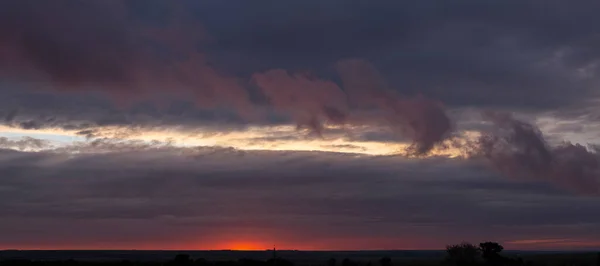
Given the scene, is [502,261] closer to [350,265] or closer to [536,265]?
[536,265]

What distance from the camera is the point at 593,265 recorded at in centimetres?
11269

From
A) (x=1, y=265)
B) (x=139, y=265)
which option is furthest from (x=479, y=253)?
(x=1, y=265)

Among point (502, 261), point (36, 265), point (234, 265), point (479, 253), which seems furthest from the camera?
point (479, 253)

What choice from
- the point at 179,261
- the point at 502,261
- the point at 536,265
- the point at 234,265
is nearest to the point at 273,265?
the point at 234,265

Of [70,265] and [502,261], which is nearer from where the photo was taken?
[70,265]

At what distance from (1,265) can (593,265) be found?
3216 inches

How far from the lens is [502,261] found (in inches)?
4284

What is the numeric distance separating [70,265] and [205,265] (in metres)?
16.7

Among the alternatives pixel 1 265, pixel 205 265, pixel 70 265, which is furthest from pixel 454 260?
pixel 1 265

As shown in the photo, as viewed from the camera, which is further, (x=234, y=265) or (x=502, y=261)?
(x=502, y=261)

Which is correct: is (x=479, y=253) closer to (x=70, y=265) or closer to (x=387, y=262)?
(x=387, y=262)

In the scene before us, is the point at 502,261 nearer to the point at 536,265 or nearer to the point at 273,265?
the point at 536,265

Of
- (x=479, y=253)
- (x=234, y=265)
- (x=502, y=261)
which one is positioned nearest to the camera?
(x=234, y=265)

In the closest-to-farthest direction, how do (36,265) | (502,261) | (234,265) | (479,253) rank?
1. (36,265)
2. (234,265)
3. (502,261)
4. (479,253)
